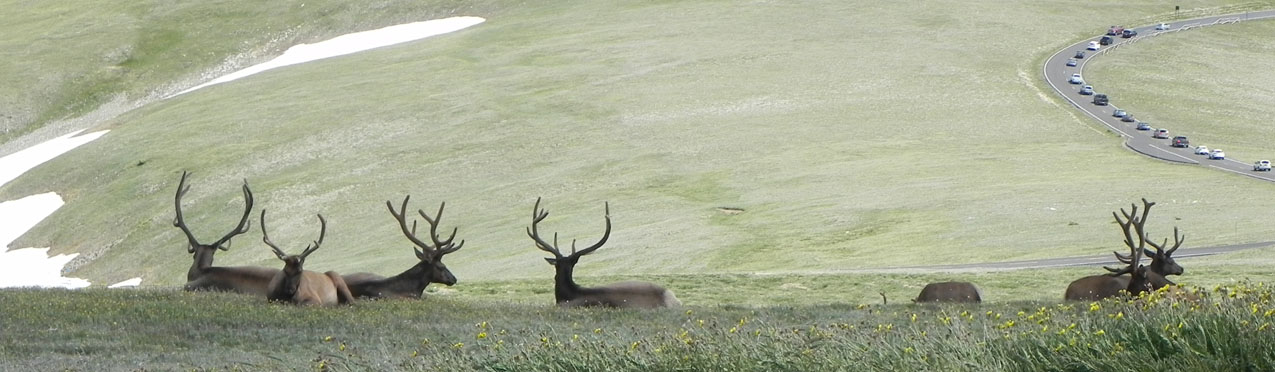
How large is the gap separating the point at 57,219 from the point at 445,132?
17.5 m

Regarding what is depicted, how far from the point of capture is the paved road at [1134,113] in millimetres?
60188

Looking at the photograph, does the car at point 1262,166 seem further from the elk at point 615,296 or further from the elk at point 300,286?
the elk at point 300,286

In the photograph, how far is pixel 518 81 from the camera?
81688 millimetres

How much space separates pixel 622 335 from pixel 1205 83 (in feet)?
247

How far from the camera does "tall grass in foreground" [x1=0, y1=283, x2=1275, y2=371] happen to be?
12.3 m

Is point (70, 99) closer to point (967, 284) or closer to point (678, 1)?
point (678, 1)

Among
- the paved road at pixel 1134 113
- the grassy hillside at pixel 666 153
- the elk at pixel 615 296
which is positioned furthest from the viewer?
the paved road at pixel 1134 113

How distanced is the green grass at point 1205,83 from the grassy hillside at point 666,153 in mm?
4868

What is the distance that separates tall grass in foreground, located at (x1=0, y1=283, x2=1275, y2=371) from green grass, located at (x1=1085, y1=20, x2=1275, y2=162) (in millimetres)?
49657

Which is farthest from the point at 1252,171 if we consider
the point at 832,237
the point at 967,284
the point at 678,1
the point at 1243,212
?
the point at 678,1

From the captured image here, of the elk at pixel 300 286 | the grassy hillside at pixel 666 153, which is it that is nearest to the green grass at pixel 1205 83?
the grassy hillside at pixel 666 153

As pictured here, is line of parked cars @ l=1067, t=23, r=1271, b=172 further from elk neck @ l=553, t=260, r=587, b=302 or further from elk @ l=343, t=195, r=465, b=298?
elk @ l=343, t=195, r=465, b=298

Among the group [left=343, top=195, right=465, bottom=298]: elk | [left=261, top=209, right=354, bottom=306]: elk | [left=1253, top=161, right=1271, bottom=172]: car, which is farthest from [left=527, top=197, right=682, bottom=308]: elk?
[left=1253, top=161, right=1271, bottom=172]: car

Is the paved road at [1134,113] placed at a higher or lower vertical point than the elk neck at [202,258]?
lower
